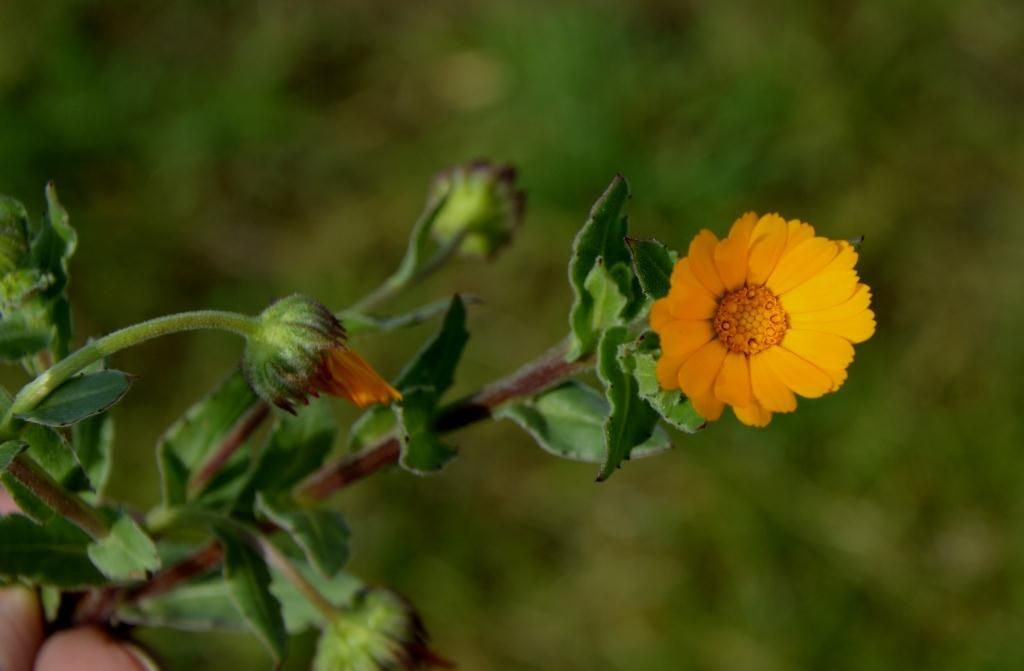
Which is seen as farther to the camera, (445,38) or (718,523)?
(445,38)

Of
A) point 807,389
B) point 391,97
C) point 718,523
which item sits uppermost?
point 807,389

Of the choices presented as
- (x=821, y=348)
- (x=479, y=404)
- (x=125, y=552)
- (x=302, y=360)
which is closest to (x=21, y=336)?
(x=125, y=552)

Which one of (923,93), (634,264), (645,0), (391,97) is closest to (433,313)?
(634,264)

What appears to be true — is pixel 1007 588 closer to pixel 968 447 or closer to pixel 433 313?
pixel 968 447

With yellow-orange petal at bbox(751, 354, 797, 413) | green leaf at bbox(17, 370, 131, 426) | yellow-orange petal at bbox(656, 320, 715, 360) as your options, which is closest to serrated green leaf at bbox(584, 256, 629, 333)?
yellow-orange petal at bbox(656, 320, 715, 360)

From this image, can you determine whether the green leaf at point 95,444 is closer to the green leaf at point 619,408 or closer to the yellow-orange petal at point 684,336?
the green leaf at point 619,408

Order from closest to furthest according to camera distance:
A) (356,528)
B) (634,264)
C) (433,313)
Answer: (634,264)
(433,313)
(356,528)

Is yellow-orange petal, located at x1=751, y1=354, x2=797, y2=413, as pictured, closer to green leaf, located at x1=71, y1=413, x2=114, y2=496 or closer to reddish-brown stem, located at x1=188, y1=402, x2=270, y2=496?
reddish-brown stem, located at x1=188, y1=402, x2=270, y2=496
